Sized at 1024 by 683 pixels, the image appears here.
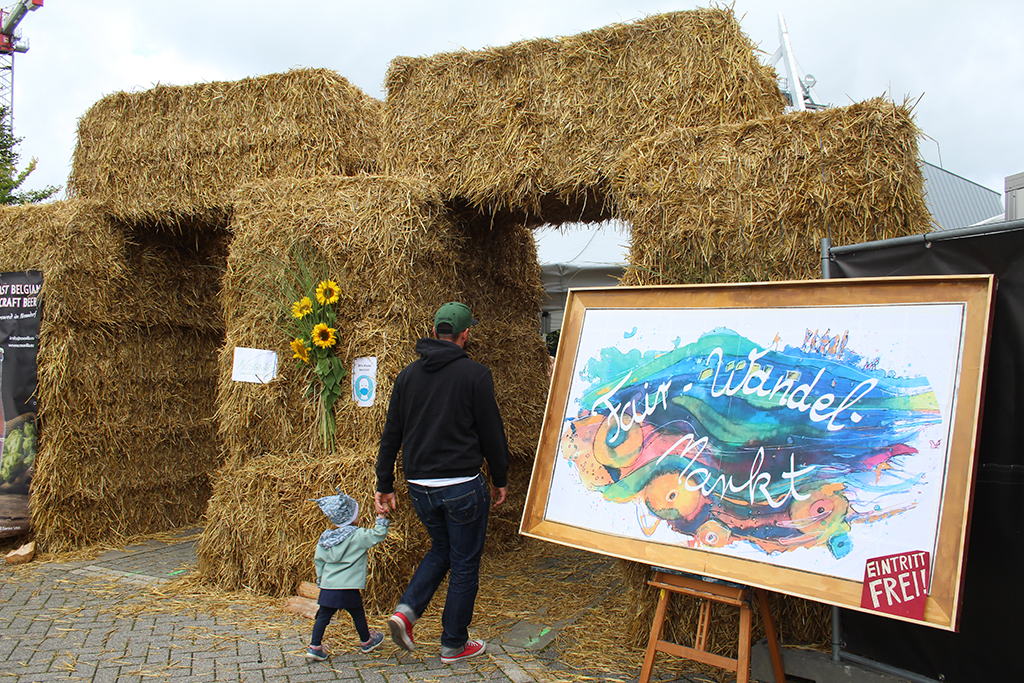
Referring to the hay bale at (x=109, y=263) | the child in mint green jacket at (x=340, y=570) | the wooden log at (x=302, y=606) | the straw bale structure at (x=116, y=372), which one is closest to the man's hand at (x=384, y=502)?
the child in mint green jacket at (x=340, y=570)

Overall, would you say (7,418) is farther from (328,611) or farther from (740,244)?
(740,244)

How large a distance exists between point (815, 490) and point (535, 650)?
185cm

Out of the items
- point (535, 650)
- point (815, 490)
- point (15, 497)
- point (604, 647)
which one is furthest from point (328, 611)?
point (15, 497)

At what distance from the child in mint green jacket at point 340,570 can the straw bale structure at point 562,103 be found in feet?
7.21

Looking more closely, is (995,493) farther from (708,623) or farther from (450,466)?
(450,466)

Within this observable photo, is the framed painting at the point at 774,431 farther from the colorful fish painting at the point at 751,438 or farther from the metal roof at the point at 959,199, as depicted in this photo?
the metal roof at the point at 959,199

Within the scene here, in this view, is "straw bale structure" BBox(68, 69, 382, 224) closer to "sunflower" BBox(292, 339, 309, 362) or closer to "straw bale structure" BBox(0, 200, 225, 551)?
"straw bale structure" BBox(0, 200, 225, 551)

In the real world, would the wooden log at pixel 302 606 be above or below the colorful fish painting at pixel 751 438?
below

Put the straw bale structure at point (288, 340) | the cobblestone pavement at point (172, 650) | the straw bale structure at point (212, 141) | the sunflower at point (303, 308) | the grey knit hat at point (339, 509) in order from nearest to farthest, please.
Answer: the cobblestone pavement at point (172, 650) < the grey knit hat at point (339, 509) < the straw bale structure at point (288, 340) < the sunflower at point (303, 308) < the straw bale structure at point (212, 141)

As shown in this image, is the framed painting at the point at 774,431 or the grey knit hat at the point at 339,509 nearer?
the framed painting at the point at 774,431

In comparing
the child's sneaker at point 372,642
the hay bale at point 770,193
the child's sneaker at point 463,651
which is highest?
the hay bale at point 770,193

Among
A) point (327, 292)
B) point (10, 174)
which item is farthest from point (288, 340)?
point (10, 174)

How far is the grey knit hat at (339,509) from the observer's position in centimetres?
361

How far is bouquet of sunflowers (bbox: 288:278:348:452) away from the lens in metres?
4.48
